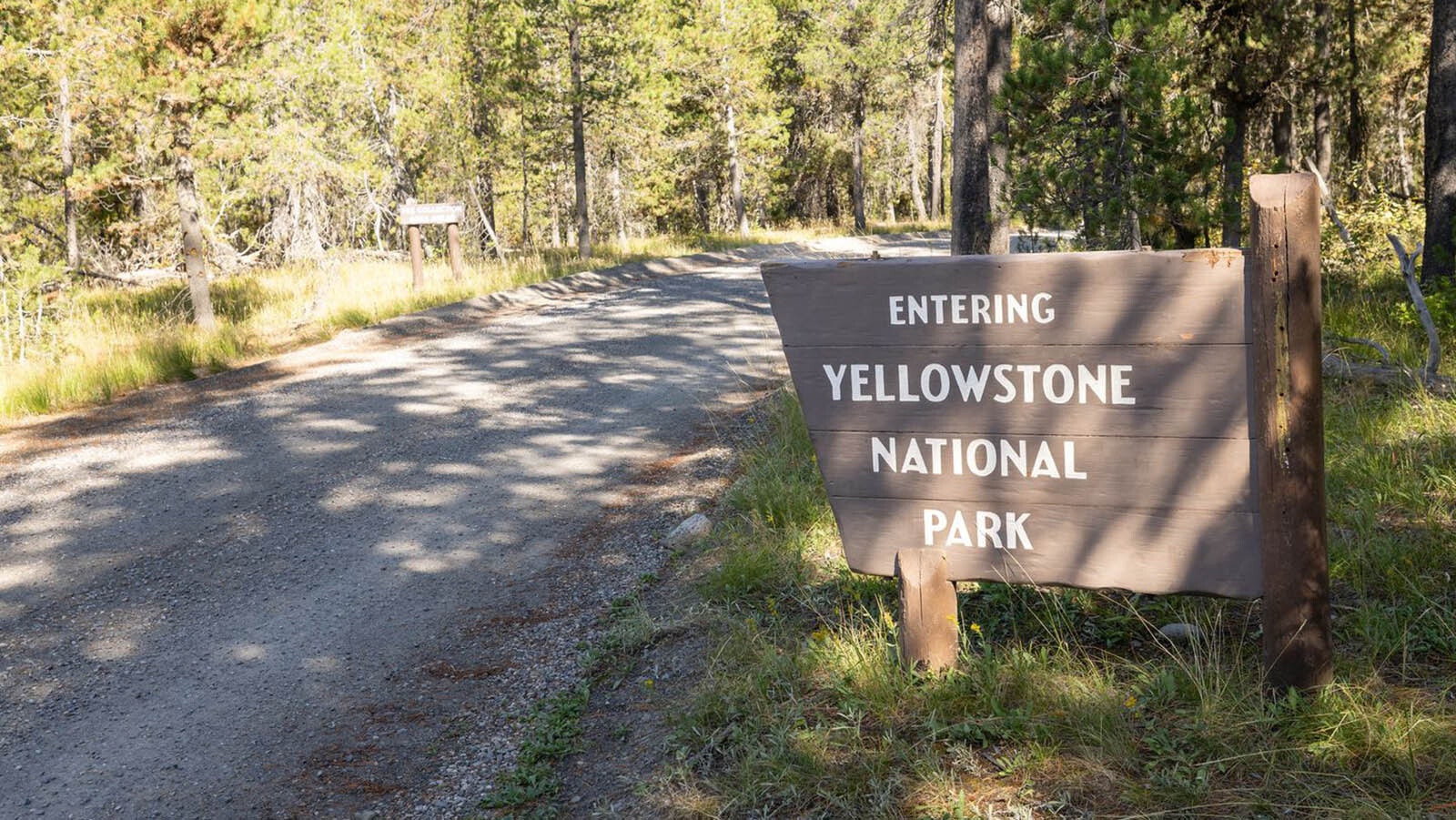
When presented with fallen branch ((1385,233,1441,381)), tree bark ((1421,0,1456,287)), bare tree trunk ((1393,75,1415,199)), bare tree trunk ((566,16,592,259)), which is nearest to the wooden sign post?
bare tree trunk ((566,16,592,259))

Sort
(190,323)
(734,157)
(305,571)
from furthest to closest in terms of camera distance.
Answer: (734,157) < (190,323) < (305,571)

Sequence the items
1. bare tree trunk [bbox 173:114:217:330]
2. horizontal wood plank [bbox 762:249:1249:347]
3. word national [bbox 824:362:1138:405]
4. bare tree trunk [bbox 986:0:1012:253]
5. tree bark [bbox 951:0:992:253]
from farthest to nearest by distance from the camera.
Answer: bare tree trunk [bbox 173:114:217:330] → bare tree trunk [bbox 986:0:1012:253] → tree bark [bbox 951:0:992:253] → word national [bbox 824:362:1138:405] → horizontal wood plank [bbox 762:249:1249:347]

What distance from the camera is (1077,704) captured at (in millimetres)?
3211

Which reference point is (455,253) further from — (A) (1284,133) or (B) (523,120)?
(A) (1284,133)

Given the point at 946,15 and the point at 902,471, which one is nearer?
the point at 902,471

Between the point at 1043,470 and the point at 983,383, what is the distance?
0.32 metres

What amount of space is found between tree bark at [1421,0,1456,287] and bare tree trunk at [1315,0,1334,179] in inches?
56.0

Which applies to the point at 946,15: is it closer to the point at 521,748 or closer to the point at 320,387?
the point at 320,387

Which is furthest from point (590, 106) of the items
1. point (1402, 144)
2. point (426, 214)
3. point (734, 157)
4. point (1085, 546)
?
point (1085, 546)

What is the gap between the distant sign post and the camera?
10.1ft

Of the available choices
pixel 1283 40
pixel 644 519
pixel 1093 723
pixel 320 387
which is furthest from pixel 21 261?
pixel 1283 40

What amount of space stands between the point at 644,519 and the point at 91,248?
23.6m

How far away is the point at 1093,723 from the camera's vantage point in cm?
314

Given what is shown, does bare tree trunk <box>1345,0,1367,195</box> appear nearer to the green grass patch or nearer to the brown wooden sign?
the green grass patch
